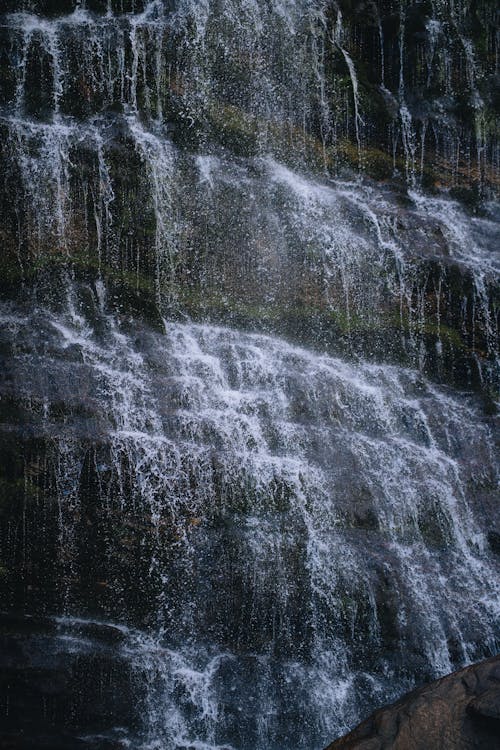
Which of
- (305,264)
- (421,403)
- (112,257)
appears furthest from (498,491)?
(112,257)

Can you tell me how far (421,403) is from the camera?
10148 millimetres

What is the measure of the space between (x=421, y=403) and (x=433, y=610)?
A: 2957 mm

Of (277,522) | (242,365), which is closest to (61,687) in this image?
(277,522)

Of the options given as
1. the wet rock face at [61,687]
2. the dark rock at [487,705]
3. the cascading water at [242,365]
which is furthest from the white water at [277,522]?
the dark rock at [487,705]

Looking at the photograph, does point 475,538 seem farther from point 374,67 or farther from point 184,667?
point 374,67

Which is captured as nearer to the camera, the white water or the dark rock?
the dark rock

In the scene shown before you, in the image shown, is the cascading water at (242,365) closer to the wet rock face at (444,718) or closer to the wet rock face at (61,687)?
the wet rock face at (61,687)

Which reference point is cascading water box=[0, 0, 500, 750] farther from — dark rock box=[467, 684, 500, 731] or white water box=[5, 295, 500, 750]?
dark rock box=[467, 684, 500, 731]

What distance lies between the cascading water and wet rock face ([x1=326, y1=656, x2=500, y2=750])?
198 centimetres

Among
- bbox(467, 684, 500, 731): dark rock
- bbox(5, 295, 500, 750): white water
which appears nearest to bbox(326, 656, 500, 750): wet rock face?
bbox(467, 684, 500, 731): dark rock

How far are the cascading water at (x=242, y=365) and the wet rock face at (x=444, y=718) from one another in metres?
1.98

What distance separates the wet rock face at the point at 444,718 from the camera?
5.22 meters

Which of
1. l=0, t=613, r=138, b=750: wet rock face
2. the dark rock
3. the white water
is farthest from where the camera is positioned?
the white water

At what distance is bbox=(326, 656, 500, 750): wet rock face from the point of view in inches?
205
